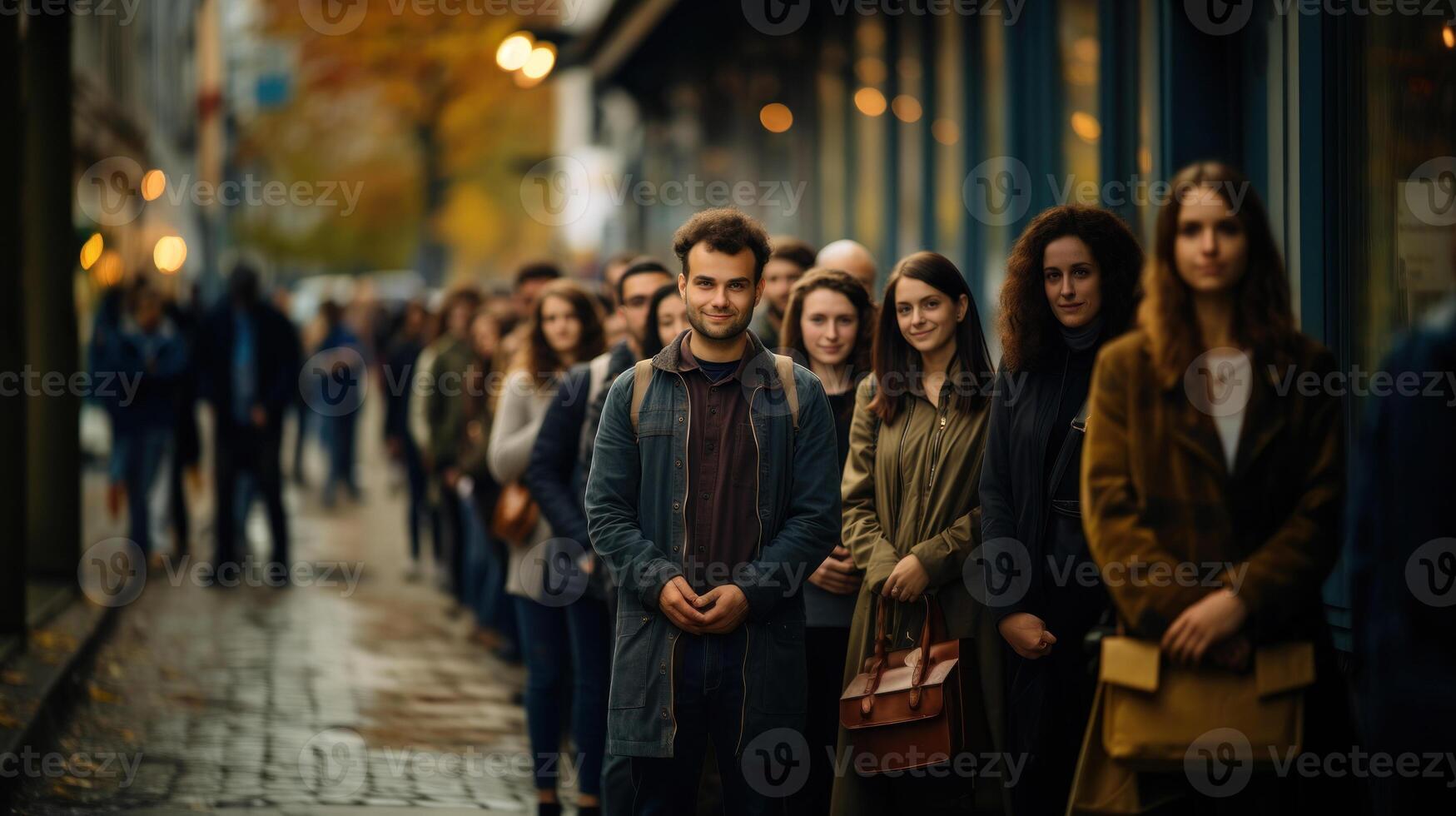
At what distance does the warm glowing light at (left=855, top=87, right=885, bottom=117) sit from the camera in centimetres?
1515

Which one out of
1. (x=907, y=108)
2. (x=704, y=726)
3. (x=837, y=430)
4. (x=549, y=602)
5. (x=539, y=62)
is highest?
(x=539, y=62)

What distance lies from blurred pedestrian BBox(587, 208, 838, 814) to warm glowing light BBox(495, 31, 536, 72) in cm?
1007

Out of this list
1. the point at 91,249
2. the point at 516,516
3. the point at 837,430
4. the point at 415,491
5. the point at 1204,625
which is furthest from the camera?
the point at 91,249

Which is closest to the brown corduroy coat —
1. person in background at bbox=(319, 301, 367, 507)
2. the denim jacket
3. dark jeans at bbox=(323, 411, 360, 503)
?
the denim jacket

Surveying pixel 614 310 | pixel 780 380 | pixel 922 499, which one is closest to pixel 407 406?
pixel 614 310

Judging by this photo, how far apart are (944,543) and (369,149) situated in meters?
37.4

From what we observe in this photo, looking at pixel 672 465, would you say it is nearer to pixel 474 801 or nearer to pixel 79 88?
pixel 474 801

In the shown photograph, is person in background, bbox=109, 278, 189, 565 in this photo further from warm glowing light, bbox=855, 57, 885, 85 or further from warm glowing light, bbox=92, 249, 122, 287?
warm glowing light, bbox=92, 249, 122, 287

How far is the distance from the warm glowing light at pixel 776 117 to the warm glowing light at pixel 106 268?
28.8 feet

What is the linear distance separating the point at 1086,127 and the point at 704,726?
607cm

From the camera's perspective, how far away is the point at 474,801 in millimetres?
7434

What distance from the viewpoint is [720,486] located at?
5.12m

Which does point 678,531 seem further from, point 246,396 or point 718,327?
point 246,396

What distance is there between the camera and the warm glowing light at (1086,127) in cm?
998
